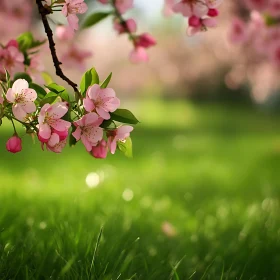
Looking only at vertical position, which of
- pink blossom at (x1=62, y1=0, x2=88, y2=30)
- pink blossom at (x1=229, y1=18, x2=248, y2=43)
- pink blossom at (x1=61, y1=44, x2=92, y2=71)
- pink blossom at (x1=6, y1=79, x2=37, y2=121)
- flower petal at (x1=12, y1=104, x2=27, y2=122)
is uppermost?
pink blossom at (x1=62, y1=0, x2=88, y2=30)

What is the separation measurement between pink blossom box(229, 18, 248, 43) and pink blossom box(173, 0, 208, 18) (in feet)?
5.40

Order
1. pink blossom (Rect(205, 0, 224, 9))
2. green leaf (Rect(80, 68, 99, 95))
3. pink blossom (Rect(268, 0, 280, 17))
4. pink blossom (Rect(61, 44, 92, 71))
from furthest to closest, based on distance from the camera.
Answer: pink blossom (Rect(268, 0, 280, 17)) < pink blossom (Rect(61, 44, 92, 71)) < pink blossom (Rect(205, 0, 224, 9)) < green leaf (Rect(80, 68, 99, 95))

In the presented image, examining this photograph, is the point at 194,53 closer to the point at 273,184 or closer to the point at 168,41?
the point at 168,41

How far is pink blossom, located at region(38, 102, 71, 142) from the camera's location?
55.0 inches

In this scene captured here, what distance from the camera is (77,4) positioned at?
158 centimetres

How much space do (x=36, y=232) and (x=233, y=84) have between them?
9683mm

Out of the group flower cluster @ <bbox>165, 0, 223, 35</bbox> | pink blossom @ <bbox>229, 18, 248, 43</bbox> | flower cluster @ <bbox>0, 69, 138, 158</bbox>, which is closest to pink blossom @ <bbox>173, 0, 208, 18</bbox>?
flower cluster @ <bbox>165, 0, 223, 35</bbox>

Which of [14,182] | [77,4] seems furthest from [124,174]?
[77,4]

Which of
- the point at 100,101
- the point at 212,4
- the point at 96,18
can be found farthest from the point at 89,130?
the point at 96,18

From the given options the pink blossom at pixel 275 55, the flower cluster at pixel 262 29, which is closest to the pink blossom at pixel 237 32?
the flower cluster at pixel 262 29

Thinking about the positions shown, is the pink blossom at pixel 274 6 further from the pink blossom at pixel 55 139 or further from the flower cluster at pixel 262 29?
the pink blossom at pixel 55 139

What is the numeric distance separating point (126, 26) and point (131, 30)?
0.09 ft

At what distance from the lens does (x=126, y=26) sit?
86.0 inches

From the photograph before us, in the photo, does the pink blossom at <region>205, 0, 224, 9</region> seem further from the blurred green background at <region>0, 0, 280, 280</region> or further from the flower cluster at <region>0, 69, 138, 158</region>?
the blurred green background at <region>0, 0, 280, 280</region>
